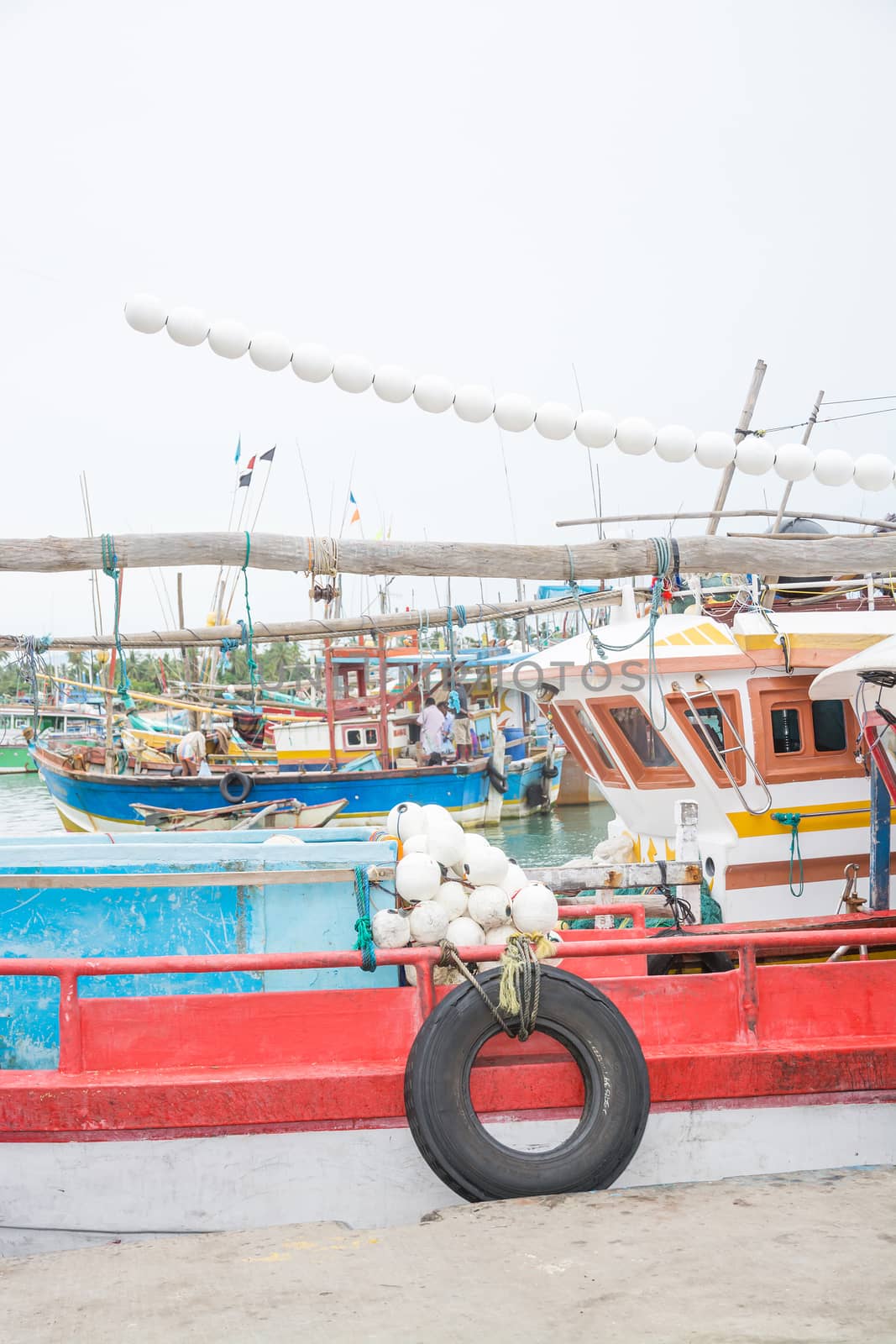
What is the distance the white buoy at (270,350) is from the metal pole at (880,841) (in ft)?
14.9

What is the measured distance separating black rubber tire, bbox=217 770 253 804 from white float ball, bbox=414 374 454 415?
49.1 ft

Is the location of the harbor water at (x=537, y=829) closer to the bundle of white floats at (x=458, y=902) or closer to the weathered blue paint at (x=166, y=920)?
the weathered blue paint at (x=166, y=920)

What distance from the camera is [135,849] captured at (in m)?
4.85

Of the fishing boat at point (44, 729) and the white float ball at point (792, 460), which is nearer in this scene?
the white float ball at point (792, 460)

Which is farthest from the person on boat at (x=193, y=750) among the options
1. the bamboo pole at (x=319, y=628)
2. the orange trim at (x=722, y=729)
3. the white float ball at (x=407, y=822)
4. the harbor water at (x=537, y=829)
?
the white float ball at (x=407, y=822)

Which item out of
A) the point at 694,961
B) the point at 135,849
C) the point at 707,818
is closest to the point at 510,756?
the point at 707,818

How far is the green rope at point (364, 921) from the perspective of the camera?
4086mm

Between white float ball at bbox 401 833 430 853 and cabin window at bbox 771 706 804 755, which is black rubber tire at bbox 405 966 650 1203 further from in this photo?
cabin window at bbox 771 706 804 755

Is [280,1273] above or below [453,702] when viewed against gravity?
below

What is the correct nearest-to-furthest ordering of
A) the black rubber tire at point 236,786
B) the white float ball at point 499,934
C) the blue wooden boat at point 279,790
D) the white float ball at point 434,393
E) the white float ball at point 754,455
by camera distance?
the white float ball at point 499,934, the white float ball at point 434,393, the white float ball at point 754,455, the black rubber tire at point 236,786, the blue wooden boat at point 279,790

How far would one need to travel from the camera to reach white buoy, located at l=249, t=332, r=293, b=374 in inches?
A: 185

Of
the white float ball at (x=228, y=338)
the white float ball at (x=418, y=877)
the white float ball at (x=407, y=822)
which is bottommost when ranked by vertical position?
the white float ball at (x=418, y=877)

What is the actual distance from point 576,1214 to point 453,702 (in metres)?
20.8

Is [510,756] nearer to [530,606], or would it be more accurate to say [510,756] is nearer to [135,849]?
[530,606]
